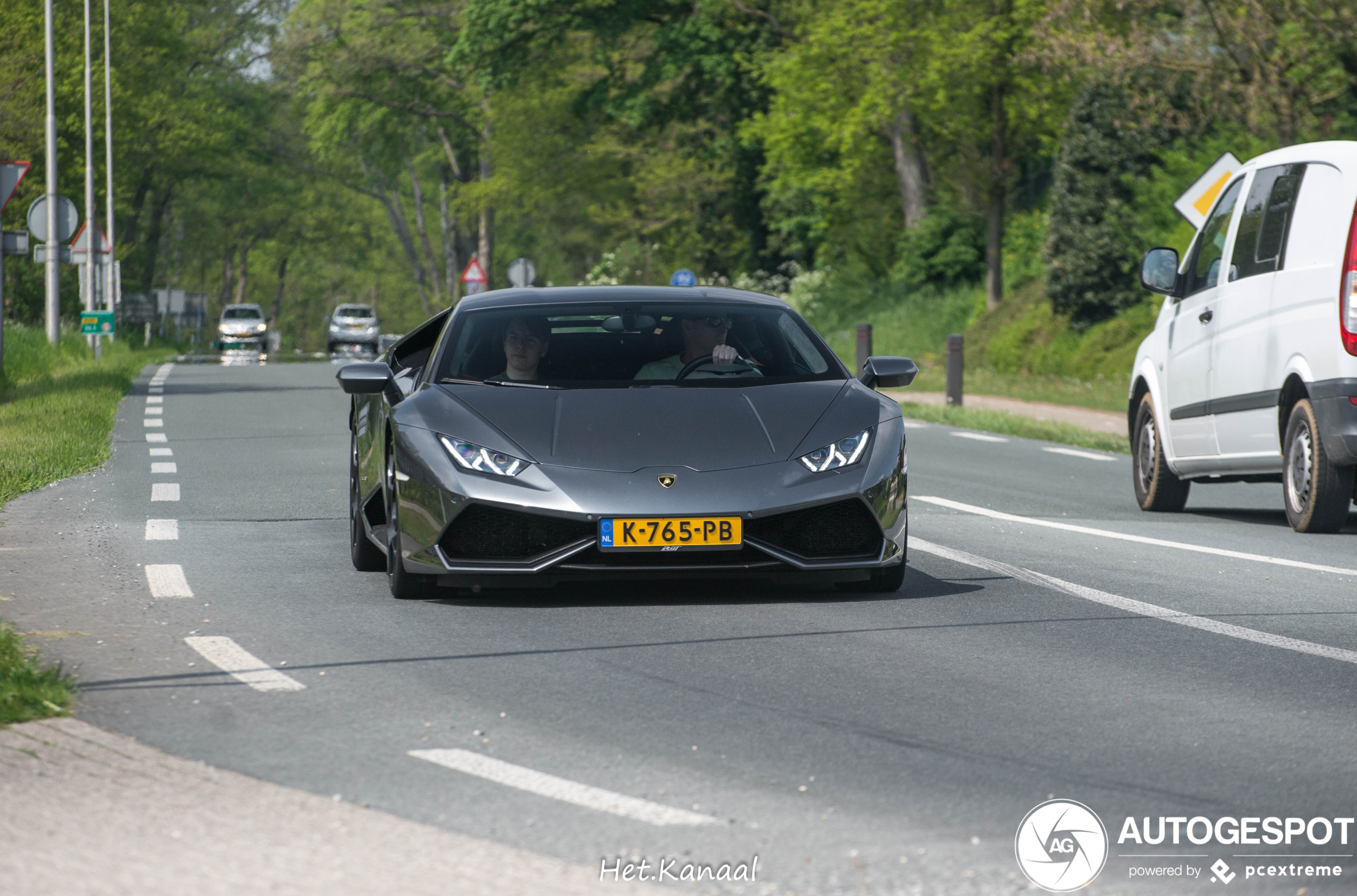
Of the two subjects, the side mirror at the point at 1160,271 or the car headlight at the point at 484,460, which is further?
the side mirror at the point at 1160,271

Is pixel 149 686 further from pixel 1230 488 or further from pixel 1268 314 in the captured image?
pixel 1230 488

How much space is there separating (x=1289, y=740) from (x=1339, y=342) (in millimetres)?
5194

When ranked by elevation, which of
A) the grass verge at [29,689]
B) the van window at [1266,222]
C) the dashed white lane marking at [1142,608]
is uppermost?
the van window at [1266,222]

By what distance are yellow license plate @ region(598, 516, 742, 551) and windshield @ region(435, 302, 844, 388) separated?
3.11 feet

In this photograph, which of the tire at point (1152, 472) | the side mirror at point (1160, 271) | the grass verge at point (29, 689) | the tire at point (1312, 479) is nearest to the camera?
the grass verge at point (29, 689)

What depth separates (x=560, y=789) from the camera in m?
4.73

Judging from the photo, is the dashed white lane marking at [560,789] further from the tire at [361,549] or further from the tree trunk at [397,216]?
the tree trunk at [397,216]

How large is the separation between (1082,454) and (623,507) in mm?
10874

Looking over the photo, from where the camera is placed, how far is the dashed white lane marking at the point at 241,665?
19.9ft

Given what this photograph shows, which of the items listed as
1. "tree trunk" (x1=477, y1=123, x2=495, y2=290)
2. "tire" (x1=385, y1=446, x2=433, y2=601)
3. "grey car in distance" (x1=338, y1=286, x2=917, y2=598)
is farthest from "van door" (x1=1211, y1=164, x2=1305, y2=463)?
"tree trunk" (x1=477, y1=123, x2=495, y2=290)

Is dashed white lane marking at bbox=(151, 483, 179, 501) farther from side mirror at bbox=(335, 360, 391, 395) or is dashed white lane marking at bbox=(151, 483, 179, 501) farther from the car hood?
the car hood

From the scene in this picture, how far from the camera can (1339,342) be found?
1009 cm

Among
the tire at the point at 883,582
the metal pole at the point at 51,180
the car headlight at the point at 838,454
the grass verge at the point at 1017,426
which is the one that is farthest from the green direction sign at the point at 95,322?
the car headlight at the point at 838,454

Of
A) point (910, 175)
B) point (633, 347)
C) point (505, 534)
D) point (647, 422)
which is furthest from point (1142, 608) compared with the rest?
point (910, 175)
